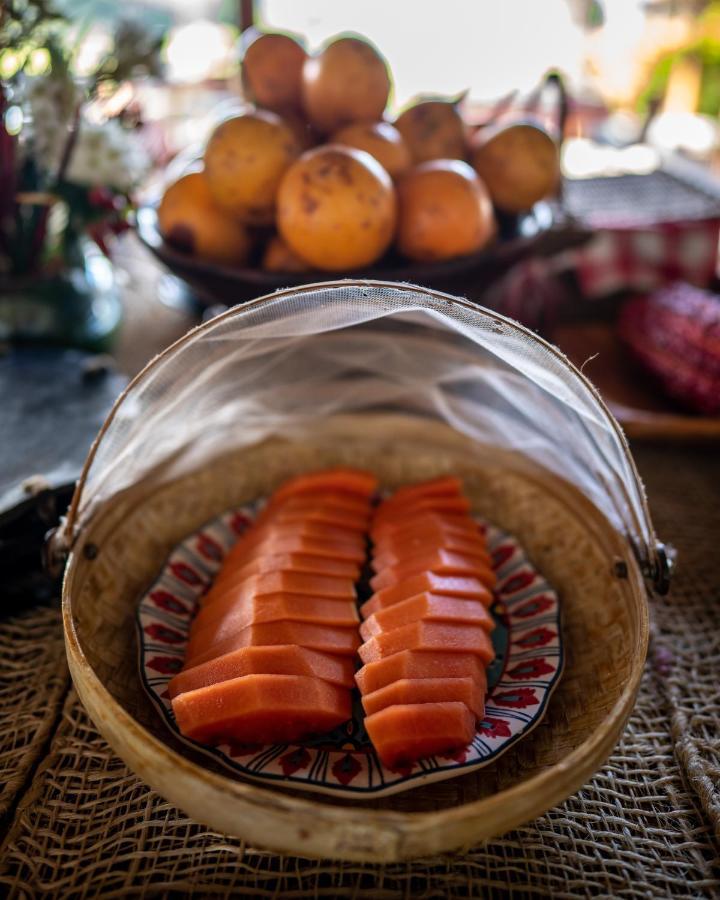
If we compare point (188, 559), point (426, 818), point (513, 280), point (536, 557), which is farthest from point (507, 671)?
point (513, 280)

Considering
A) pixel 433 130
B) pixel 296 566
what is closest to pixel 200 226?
pixel 433 130

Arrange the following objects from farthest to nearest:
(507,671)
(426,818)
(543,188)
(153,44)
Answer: (153,44), (543,188), (507,671), (426,818)

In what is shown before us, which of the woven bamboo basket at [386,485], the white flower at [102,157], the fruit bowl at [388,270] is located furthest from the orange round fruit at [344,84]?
the woven bamboo basket at [386,485]

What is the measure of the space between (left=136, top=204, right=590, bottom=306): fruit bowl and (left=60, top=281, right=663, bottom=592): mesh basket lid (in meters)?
0.11

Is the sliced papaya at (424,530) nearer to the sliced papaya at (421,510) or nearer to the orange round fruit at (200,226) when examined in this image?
the sliced papaya at (421,510)

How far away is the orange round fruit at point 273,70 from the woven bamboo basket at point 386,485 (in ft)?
2.15

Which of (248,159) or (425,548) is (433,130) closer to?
(248,159)

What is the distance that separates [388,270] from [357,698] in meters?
0.74

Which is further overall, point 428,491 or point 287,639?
point 428,491

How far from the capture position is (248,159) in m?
1.35

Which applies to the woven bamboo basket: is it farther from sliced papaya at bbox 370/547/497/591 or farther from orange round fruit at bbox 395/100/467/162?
orange round fruit at bbox 395/100/467/162

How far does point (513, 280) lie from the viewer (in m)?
2.00

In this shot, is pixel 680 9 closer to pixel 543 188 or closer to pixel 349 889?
pixel 543 188

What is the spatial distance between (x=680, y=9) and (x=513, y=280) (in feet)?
11.3
